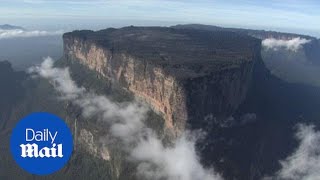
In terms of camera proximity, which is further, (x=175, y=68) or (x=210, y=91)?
(x=175, y=68)

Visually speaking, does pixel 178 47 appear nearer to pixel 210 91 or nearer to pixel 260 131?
pixel 260 131

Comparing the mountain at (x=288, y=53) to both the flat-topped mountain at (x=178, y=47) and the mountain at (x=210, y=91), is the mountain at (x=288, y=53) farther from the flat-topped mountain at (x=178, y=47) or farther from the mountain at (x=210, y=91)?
the mountain at (x=210, y=91)

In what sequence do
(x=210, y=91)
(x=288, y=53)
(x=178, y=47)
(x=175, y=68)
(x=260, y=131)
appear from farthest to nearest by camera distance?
(x=288, y=53)
(x=178, y=47)
(x=260, y=131)
(x=175, y=68)
(x=210, y=91)

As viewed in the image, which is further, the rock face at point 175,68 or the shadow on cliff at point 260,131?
the shadow on cliff at point 260,131

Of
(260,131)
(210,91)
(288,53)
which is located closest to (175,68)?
(210,91)

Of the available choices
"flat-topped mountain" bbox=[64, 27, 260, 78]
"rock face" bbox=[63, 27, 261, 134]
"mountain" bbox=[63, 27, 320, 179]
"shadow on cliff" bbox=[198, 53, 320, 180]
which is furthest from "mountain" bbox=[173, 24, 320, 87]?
"rock face" bbox=[63, 27, 261, 134]

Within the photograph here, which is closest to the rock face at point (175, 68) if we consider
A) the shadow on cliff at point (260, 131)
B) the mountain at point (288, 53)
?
the shadow on cliff at point (260, 131)

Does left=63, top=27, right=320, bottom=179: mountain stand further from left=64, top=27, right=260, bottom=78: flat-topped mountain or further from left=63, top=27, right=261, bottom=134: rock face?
left=64, top=27, right=260, bottom=78: flat-topped mountain

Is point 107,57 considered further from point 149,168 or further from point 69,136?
point 69,136
